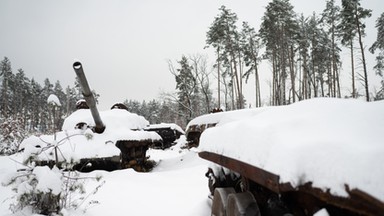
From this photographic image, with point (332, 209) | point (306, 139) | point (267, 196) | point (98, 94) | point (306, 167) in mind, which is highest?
point (98, 94)

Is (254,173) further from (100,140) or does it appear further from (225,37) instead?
(225,37)

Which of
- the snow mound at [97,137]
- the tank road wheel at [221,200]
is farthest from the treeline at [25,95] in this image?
the tank road wheel at [221,200]

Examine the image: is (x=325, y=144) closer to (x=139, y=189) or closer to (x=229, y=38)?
(x=139, y=189)

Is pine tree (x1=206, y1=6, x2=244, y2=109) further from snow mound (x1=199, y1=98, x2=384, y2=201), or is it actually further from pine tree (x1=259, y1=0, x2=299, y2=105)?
snow mound (x1=199, y1=98, x2=384, y2=201)

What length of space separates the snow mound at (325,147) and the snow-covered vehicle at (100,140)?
501cm

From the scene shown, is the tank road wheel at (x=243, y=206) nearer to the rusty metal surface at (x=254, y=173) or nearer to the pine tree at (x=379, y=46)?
the rusty metal surface at (x=254, y=173)

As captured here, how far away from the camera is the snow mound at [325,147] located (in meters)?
0.83

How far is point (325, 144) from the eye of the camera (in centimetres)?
101

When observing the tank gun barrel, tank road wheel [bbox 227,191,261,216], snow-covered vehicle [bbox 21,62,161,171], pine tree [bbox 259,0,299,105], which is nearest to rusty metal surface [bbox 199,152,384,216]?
tank road wheel [bbox 227,191,261,216]

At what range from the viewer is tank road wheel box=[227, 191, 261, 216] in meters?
1.75

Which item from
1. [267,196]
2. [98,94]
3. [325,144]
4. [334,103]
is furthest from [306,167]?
[98,94]

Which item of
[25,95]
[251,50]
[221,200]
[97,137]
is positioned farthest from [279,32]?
[25,95]

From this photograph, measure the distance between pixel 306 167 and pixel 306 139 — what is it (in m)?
0.17

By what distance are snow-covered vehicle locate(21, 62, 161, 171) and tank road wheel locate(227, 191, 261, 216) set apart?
4.72 meters
